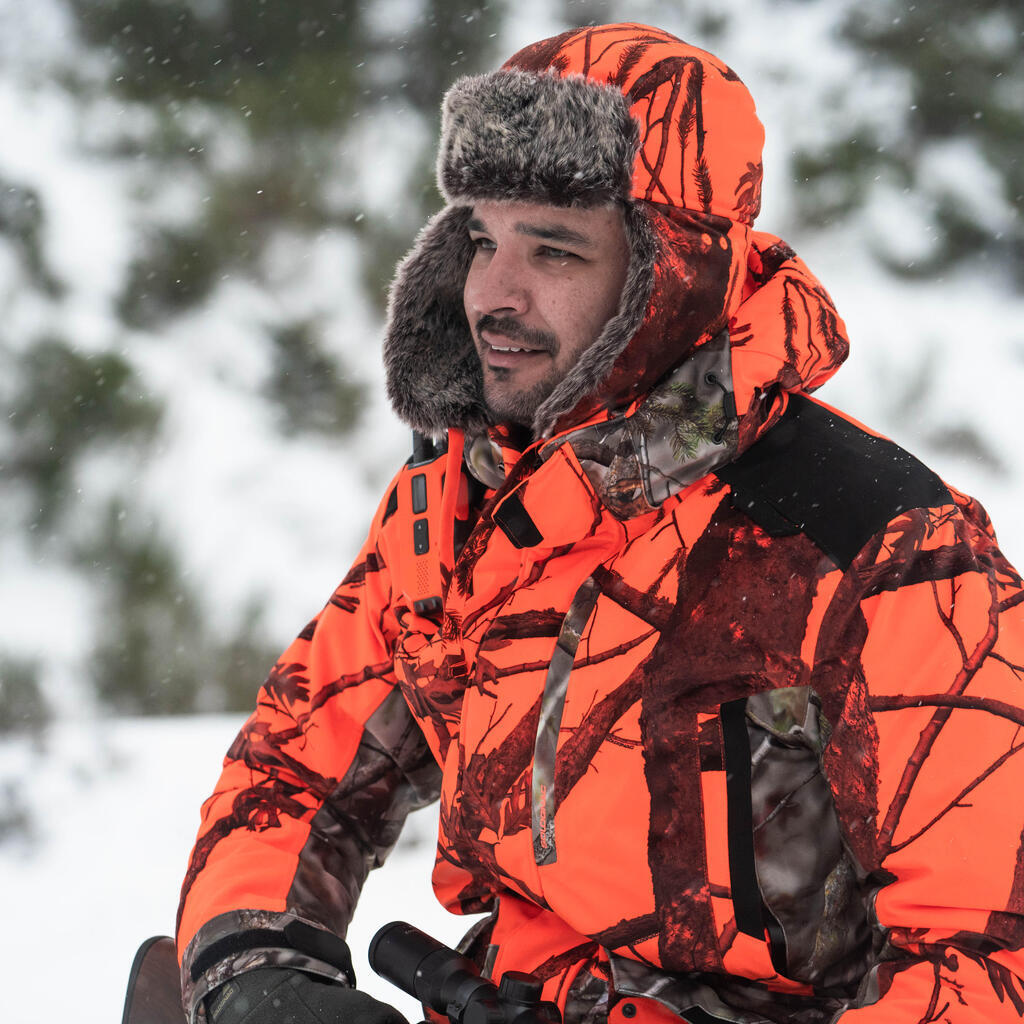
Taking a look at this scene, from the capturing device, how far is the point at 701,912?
108 cm

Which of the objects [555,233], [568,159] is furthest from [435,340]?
[568,159]

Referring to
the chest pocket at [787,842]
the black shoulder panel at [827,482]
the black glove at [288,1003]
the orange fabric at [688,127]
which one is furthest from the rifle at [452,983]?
the orange fabric at [688,127]

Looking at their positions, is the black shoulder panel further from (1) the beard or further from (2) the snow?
(2) the snow

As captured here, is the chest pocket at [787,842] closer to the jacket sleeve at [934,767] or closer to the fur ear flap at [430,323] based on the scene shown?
the jacket sleeve at [934,767]

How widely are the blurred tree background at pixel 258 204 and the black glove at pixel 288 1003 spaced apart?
3.29m

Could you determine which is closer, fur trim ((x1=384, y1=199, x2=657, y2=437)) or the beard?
the beard

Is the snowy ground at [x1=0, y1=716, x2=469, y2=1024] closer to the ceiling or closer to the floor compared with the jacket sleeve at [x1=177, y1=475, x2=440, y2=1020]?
closer to the ceiling

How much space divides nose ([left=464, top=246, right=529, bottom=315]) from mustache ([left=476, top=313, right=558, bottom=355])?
1 cm

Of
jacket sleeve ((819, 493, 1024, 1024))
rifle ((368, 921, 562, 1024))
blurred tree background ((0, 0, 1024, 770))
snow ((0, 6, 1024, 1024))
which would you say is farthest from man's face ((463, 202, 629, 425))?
blurred tree background ((0, 0, 1024, 770))

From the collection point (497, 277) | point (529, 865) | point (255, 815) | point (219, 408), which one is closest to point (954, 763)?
point (529, 865)

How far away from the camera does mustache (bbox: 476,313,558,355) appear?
54.1 inches

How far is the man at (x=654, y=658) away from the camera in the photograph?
3.21 feet

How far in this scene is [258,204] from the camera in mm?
4379

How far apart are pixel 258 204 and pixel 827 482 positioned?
377 centimetres
